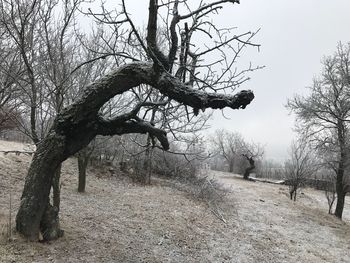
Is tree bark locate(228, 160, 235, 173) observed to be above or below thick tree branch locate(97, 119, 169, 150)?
below

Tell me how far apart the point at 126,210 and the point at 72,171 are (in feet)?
19.1

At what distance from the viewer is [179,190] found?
53.4ft

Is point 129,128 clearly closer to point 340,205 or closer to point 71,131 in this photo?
point 71,131

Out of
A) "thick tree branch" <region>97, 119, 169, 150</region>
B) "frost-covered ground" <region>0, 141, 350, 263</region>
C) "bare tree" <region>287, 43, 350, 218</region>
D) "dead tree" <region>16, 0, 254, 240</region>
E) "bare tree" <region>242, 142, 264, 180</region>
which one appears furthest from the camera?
"bare tree" <region>242, 142, 264, 180</region>

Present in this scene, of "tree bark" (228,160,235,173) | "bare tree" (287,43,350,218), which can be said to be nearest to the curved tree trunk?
"bare tree" (287,43,350,218)

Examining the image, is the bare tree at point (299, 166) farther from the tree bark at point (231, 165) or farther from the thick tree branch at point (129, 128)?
the tree bark at point (231, 165)

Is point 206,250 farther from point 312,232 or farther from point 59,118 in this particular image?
point 312,232

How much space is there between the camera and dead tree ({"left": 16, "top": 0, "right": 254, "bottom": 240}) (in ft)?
17.6

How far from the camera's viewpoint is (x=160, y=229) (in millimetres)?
9195

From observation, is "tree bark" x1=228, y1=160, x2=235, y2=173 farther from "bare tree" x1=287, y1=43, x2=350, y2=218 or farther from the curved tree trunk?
the curved tree trunk

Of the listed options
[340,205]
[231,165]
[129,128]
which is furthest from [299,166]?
[231,165]

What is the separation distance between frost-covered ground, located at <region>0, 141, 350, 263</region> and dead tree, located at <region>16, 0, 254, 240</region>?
0.46m

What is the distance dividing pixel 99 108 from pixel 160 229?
4335mm

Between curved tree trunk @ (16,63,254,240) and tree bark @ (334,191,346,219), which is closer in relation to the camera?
curved tree trunk @ (16,63,254,240)
